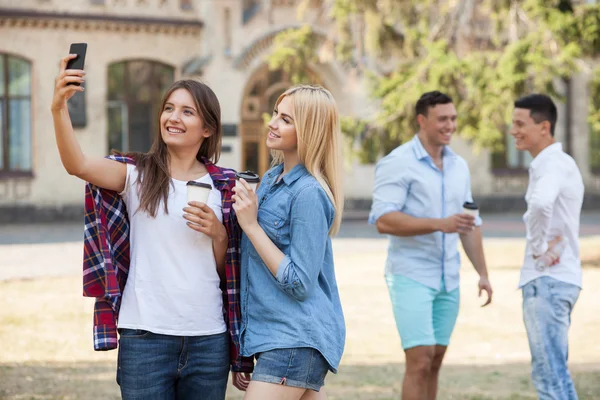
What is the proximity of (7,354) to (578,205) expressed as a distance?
219 inches

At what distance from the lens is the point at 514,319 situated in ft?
37.5

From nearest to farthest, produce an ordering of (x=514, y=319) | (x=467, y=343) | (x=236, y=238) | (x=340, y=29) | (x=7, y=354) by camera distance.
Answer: (x=236, y=238) < (x=7, y=354) < (x=467, y=343) < (x=514, y=319) < (x=340, y=29)

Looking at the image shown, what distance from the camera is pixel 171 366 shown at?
377cm

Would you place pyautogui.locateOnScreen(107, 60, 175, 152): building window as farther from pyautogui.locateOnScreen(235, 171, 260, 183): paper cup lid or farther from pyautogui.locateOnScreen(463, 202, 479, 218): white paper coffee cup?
pyautogui.locateOnScreen(235, 171, 260, 183): paper cup lid

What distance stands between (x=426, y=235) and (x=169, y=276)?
269 centimetres

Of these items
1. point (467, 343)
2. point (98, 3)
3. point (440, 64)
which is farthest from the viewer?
point (98, 3)

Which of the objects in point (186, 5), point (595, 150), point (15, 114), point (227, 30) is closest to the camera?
point (15, 114)

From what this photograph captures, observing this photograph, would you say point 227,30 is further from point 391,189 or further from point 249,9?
point 391,189

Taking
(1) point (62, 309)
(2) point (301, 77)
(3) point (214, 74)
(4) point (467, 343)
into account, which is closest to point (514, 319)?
(4) point (467, 343)

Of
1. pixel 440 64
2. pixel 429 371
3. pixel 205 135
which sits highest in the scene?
pixel 440 64

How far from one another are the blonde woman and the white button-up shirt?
6.71ft

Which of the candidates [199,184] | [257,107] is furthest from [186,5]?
[199,184]

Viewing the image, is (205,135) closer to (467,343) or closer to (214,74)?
(467,343)

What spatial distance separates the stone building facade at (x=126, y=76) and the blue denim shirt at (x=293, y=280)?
2271cm
